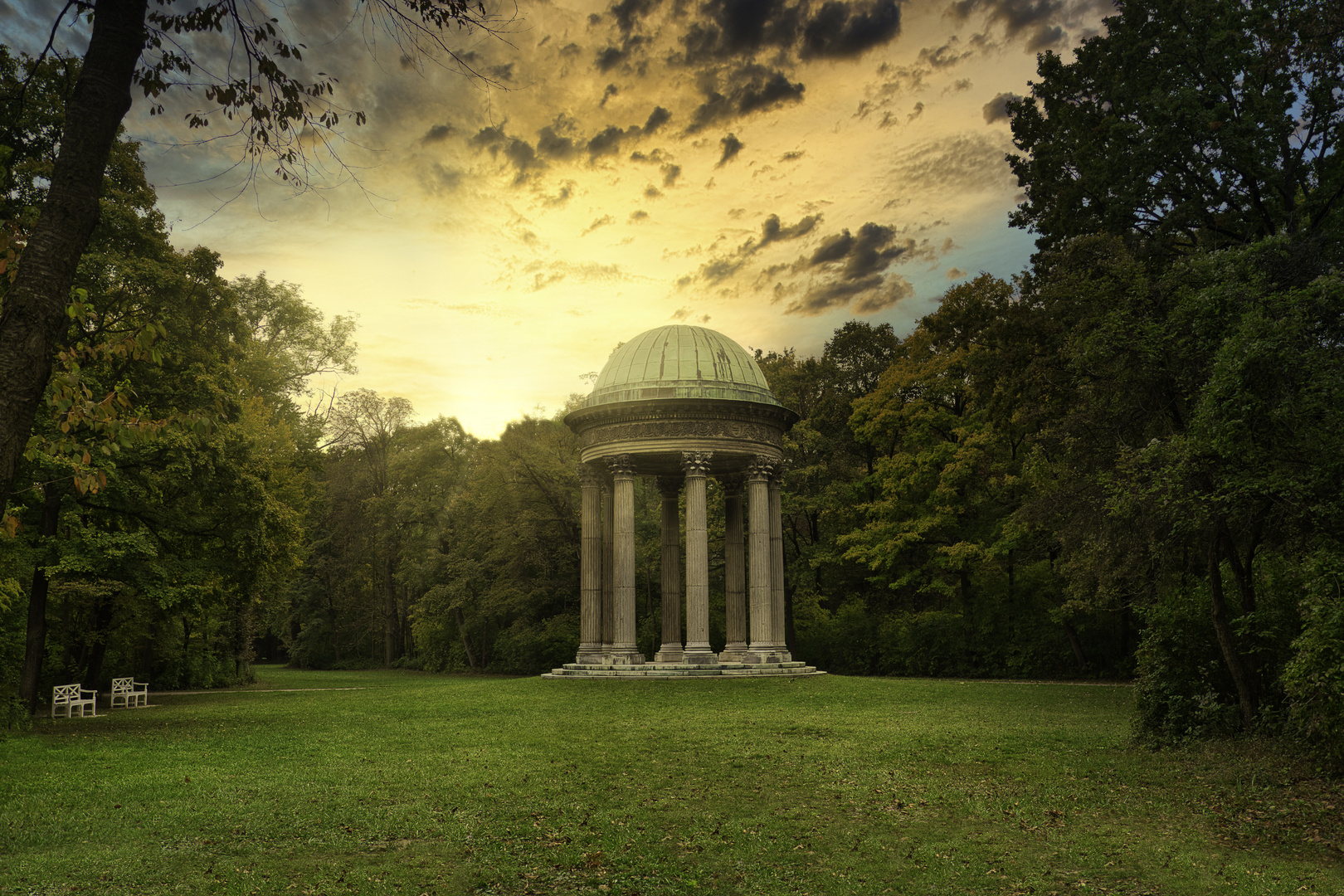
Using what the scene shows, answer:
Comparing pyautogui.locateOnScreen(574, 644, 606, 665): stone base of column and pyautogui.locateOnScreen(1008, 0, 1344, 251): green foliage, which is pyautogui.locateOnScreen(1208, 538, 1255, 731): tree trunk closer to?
pyautogui.locateOnScreen(1008, 0, 1344, 251): green foliage

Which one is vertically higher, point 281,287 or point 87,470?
point 281,287

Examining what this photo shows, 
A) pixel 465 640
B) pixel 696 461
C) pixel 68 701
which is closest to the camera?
pixel 68 701

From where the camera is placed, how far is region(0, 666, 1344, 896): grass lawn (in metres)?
8.24

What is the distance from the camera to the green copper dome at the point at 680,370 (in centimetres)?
3312

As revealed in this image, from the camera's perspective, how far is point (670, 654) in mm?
35094

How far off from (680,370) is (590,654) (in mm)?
10759

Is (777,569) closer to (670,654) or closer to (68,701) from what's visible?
(670,654)

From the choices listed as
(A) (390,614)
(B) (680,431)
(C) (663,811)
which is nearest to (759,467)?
(B) (680,431)

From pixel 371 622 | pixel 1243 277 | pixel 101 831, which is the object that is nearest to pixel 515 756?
pixel 101 831

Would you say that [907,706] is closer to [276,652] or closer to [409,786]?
[409,786]

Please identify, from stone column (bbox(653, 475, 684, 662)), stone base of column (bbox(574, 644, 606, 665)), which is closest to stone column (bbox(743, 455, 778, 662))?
stone column (bbox(653, 475, 684, 662))

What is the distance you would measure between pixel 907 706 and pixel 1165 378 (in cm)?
1045

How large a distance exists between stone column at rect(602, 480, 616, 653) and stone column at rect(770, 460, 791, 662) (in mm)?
5965

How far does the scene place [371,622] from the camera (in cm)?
6488
